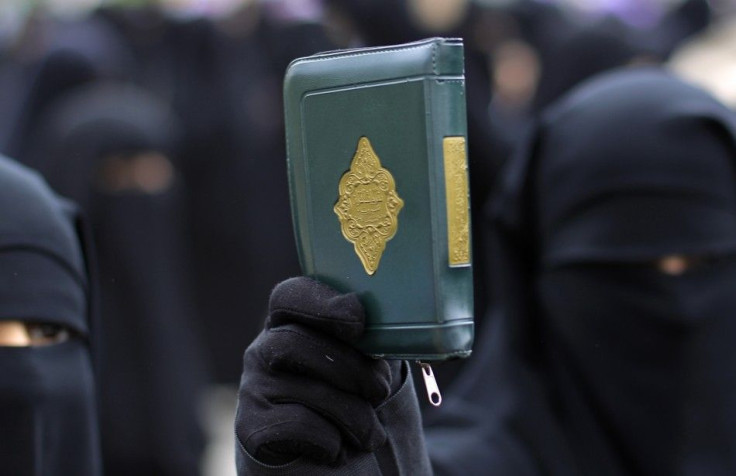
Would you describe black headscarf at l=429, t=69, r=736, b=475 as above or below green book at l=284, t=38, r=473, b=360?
below

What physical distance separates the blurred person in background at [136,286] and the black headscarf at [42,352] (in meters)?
2.36

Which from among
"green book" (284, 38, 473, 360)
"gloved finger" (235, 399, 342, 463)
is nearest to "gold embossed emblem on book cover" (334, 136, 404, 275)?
"green book" (284, 38, 473, 360)

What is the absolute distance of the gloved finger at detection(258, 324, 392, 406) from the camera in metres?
1.96

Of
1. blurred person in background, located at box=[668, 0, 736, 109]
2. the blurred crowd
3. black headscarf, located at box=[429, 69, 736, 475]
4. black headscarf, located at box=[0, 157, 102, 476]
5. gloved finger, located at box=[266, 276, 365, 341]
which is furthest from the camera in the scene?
blurred person in background, located at box=[668, 0, 736, 109]

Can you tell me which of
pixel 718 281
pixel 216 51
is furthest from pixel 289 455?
pixel 216 51

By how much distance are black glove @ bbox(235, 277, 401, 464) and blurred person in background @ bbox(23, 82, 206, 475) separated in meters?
3.04

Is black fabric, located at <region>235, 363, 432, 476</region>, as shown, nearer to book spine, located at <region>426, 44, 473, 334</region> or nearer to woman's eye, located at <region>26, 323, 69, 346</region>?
book spine, located at <region>426, 44, 473, 334</region>

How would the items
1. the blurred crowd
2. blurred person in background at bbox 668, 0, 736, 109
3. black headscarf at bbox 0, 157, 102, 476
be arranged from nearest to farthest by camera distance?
black headscarf at bbox 0, 157, 102, 476 < the blurred crowd < blurred person in background at bbox 668, 0, 736, 109

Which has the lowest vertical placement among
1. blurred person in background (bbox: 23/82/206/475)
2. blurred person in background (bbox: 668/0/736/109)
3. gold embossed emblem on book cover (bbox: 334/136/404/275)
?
blurred person in background (bbox: 23/82/206/475)

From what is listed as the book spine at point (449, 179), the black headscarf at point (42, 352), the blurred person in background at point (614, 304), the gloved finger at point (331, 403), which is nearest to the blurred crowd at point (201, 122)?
the blurred person in background at point (614, 304)

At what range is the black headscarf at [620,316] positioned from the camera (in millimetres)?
3016

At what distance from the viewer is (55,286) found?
8.45 feet

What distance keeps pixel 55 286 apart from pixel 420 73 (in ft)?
3.40

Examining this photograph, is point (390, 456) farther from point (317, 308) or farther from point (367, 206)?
point (367, 206)
